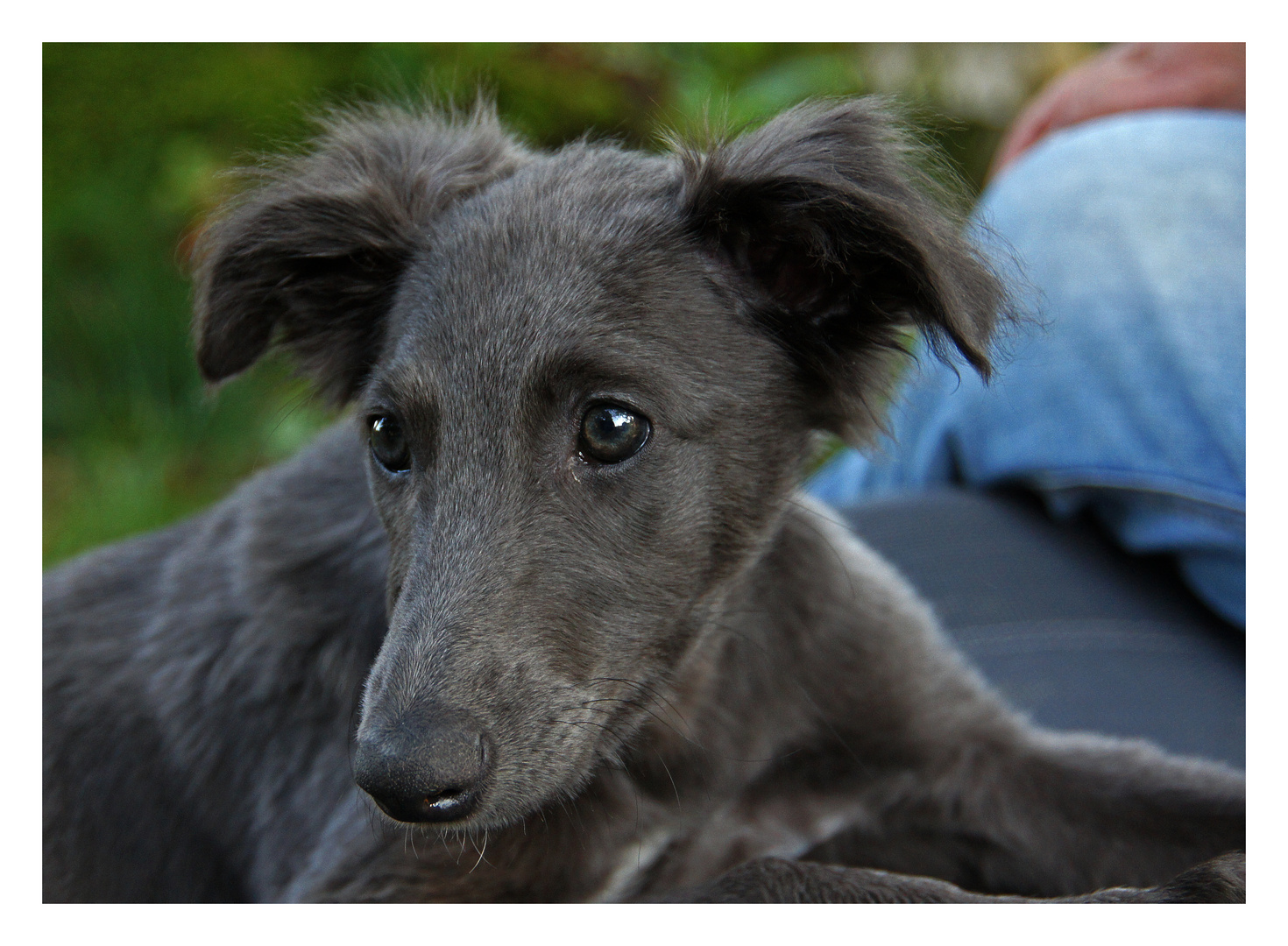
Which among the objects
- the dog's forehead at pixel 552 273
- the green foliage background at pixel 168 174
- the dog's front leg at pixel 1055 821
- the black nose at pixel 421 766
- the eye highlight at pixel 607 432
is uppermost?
the green foliage background at pixel 168 174

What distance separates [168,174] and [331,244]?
15.1 ft

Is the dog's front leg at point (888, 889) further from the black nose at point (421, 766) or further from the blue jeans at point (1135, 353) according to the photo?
the blue jeans at point (1135, 353)

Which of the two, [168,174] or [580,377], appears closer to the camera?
[580,377]

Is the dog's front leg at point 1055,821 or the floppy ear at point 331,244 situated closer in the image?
the floppy ear at point 331,244

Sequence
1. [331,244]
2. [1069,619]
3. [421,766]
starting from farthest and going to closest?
1. [1069,619]
2. [331,244]
3. [421,766]

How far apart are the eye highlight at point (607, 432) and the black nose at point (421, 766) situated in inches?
19.9

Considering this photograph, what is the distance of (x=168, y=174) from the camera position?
20.6 feet

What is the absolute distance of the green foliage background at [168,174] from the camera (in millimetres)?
Answer: 6008

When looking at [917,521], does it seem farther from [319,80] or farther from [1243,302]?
[319,80]

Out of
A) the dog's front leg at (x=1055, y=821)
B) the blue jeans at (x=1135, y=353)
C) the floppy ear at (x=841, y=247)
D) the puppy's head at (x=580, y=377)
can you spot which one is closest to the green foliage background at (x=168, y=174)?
the blue jeans at (x=1135, y=353)

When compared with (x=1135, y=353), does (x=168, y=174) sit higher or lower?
Result: higher

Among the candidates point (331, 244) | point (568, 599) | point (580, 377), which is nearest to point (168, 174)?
point (331, 244)

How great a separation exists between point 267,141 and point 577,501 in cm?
132

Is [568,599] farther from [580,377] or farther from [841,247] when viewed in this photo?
[841,247]
